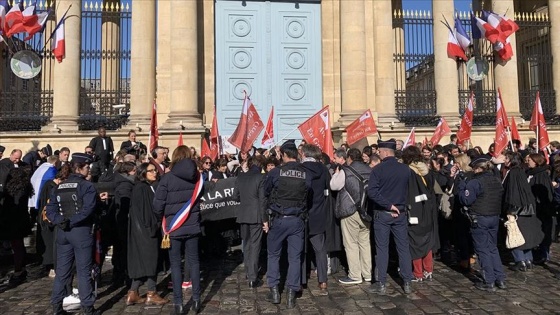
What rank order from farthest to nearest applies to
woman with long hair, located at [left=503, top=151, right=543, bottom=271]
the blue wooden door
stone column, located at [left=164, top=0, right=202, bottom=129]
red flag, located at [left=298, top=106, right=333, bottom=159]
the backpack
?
the blue wooden door
stone column, located at [left=164, top=0, right=202, bottom=129]
red flag, located at [left=298, top=106, right=333, bottom=159]
woman with long hair, located at [left=503, top=151, right=543, bottom=271]
the backpack

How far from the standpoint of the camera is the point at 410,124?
17.8 meters

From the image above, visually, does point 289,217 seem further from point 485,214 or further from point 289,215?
point 485,214

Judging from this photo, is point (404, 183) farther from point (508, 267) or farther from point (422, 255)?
point (508, 267)

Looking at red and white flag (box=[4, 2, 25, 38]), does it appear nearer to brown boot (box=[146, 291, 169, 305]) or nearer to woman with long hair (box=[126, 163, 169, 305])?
woman with long hair (box=[126, 163, 169, 305])

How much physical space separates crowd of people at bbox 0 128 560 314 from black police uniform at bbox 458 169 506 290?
1 cm

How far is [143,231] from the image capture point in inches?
246

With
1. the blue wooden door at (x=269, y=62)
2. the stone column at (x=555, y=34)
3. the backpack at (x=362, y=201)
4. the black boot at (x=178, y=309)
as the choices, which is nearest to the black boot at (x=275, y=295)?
the black boot at (x=178, y=309)

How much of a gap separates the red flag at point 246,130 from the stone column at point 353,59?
586 cm

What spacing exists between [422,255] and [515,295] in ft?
4.19

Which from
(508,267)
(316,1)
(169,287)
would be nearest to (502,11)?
(316,1)

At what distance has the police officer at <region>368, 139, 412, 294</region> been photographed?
262 inches

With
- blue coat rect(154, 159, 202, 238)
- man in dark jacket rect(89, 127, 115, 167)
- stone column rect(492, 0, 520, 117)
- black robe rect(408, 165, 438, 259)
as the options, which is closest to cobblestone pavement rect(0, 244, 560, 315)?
black robe rect(408, 165, 438, 259)

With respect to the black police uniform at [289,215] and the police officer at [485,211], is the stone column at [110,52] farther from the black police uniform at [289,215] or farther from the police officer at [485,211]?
the police officer at [485,211]

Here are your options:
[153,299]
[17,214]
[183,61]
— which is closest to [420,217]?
[153,299]
